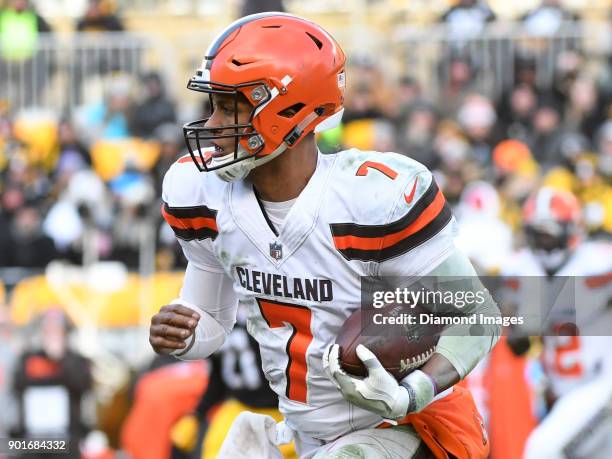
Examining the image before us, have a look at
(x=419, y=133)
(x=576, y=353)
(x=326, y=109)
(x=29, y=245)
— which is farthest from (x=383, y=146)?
(x=326, y=109)

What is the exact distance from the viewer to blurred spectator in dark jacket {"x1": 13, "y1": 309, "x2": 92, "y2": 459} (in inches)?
337

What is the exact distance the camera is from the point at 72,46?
43.7ft

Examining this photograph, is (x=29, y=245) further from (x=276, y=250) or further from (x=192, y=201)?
(x=276, y=250)

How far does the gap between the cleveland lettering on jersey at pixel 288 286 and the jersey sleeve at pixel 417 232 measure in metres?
0.20

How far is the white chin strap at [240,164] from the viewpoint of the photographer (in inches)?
170

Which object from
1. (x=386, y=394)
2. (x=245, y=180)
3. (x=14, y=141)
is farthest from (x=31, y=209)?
(x=386, y=394)

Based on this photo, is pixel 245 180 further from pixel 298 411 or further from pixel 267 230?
pixel 298 411

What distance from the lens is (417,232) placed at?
13.7 feet

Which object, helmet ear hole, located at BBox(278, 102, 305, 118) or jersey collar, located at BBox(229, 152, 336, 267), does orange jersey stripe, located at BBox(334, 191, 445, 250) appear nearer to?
jersey collar, located at BBox(229, 152, 336, 267)

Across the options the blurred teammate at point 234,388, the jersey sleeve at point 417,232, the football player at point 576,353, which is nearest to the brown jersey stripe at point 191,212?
the jersey sleeve at point 417,232

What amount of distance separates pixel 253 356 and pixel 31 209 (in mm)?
4760

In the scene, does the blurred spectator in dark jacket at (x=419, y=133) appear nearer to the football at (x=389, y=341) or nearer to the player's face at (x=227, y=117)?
the player's face at (x=227, y=117)

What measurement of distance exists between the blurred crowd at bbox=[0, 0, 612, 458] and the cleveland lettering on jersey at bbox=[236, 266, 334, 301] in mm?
5409

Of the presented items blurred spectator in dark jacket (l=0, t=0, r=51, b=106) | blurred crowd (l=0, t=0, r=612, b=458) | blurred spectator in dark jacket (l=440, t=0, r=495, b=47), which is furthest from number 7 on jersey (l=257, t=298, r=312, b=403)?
blurred spectator in dark jacket (l=0, t=0, r=51, b=106)
